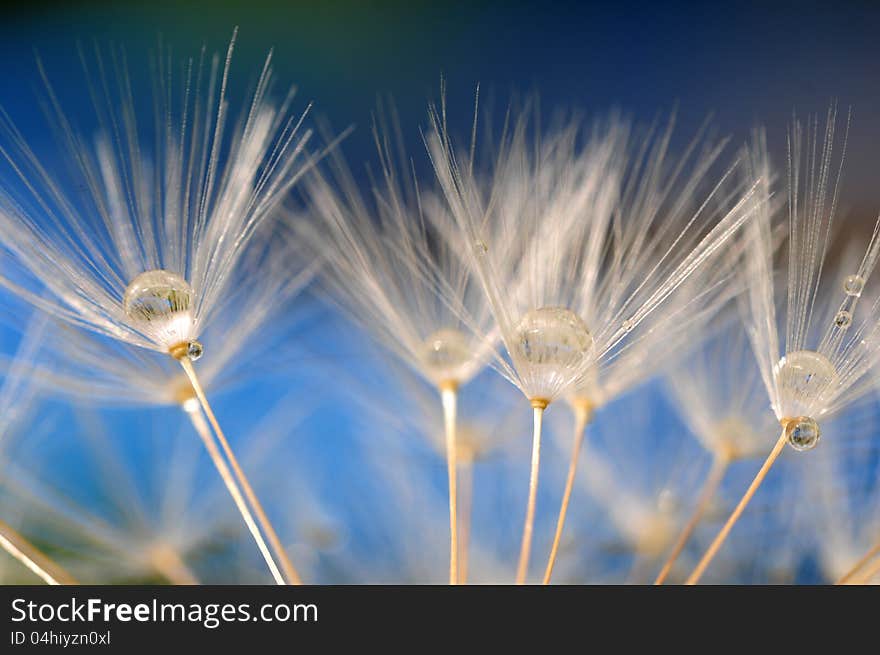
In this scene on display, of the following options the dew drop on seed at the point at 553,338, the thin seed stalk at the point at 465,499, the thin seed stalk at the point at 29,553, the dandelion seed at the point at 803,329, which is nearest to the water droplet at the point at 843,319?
the dandelion seed at the point at 803,329

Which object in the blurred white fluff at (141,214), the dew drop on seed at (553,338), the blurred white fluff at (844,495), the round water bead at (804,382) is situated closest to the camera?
the dew drop on seed at (553,338)

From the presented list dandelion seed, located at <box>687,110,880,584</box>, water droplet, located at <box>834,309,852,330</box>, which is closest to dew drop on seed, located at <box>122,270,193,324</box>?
dandelion seed, located at <box>687,110,880,584</box>

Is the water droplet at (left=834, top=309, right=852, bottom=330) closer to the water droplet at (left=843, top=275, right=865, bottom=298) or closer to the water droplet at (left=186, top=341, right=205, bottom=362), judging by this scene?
the water droplet at (left=843, top=275, right=865, bottom=298)

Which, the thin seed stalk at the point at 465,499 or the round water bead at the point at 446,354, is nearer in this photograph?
the round water bead at the point at 446,354

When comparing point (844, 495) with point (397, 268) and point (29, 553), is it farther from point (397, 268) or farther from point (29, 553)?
point (29, 553)

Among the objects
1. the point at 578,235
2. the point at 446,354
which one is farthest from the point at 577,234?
the point at 446,354

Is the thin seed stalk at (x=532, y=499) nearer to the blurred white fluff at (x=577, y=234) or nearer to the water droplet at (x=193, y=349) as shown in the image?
the blurred white fluff at (x=577, y=234)
